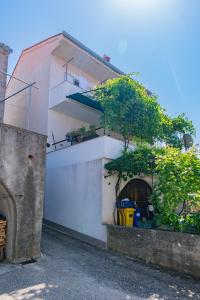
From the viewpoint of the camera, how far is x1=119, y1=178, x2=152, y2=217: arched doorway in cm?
1227

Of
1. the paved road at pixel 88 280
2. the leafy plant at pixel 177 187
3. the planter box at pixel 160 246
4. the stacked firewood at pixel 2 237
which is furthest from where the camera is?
the leafy plant at pixel 177 187

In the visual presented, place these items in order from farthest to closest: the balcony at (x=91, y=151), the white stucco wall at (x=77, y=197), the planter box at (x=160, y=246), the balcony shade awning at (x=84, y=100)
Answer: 1. the balcony shade awning at (x=84, y=100)
2. the balcony at (x=91, y=151)
3. the white stucco wall at (x=77, y=197)
4. the planter box at (x=160, y=246)

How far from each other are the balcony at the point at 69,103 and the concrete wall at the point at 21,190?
6.60m

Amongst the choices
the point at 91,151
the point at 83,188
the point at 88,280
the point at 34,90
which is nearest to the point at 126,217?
the point at 83,188

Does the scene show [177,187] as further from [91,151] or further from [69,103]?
[69,103]

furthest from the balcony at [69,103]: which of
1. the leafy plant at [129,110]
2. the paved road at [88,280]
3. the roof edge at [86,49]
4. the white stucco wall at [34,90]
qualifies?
the paved road at [88,280]

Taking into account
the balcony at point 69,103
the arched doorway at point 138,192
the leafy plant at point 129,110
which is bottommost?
the arched doorway at point 138,192

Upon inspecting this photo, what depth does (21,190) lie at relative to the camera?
8.20m

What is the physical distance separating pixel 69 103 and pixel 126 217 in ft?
25.4

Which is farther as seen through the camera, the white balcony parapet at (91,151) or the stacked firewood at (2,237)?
the white balcony parapet at (91,151)

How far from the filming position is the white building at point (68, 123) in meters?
11.2

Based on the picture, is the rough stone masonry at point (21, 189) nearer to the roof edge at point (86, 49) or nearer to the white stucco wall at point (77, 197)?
the white stucco wall at point (77, 197)

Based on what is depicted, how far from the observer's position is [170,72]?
12.5 m

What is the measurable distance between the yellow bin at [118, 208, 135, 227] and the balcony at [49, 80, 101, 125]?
7.06 m
